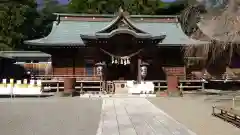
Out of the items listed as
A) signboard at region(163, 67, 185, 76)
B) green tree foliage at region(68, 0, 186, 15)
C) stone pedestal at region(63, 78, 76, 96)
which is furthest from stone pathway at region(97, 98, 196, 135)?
green tree foliage at region(68, 0, 186, 15)

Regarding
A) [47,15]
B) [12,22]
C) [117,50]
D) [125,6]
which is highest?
[47,15]

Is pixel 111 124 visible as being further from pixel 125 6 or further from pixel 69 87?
pixel 125 6

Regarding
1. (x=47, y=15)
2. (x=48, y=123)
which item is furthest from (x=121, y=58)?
(x=47, y=15)

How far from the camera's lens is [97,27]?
2777 cm

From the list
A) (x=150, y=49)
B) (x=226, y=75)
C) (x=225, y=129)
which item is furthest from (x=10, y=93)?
(x=226, y=75)

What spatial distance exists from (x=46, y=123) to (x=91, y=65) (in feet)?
51.2

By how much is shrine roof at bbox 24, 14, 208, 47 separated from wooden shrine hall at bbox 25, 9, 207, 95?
8cm

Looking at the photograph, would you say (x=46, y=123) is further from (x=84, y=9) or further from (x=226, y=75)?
(x=84, y=9)

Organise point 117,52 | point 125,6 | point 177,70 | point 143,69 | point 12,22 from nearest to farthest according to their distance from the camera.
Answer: point 143,69
point 117,52
point 177,70
point 12,22
point 125,6

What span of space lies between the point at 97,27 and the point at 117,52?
191 inches

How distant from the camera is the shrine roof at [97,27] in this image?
1000 inches

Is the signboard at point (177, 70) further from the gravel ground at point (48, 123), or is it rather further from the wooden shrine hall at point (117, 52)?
the gravel ground at point (48, 123)

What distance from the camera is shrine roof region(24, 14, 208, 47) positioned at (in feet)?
83.3

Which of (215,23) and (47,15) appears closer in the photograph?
(215,23)
